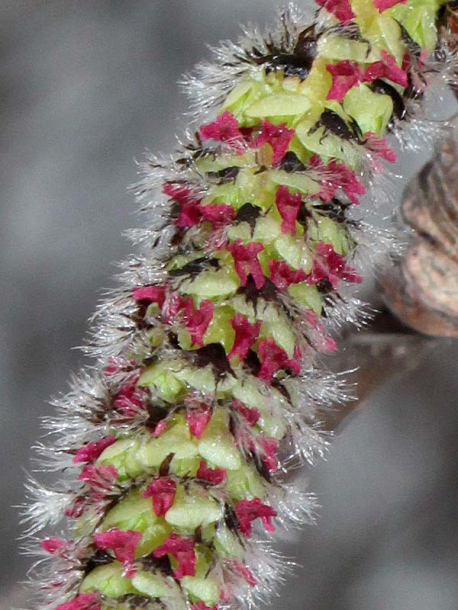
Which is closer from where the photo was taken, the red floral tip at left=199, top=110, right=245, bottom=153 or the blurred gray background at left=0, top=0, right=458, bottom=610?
the red floral tip at left=199, top=110, right=245, bottom=153

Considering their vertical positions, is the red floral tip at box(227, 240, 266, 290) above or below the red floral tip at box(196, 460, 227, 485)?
above

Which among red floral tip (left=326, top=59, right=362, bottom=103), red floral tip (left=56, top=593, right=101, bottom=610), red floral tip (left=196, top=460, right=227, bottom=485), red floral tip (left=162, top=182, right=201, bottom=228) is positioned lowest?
red floral tip (left=56, top=593, right=101, bottom=610)

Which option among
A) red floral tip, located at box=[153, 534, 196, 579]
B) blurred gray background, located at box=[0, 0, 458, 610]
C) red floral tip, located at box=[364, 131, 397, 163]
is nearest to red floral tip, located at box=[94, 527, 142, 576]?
red floral tip, located at box=[153, 534, 196, 579]

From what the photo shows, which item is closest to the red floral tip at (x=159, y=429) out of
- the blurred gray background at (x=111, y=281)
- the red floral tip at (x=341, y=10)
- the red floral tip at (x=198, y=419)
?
the red floral tip at (x=198, y=419)

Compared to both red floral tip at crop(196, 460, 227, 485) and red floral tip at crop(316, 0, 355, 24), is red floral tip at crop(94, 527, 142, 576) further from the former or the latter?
red floral tip at crop(316, 0, 355, 24)

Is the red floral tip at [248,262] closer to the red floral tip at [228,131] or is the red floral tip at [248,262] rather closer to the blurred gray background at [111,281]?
the red floral tip at [228,131]
